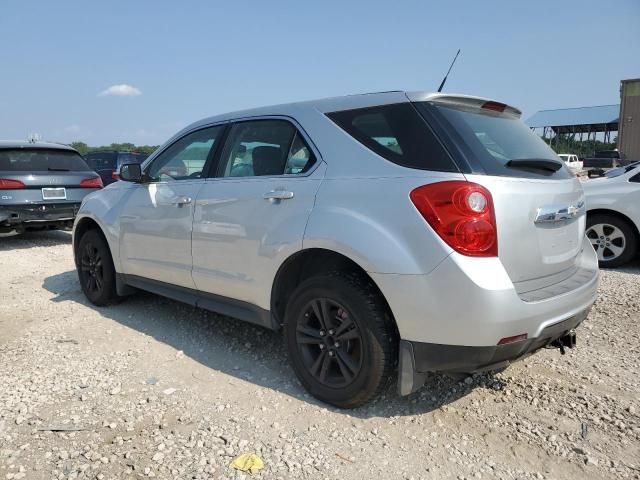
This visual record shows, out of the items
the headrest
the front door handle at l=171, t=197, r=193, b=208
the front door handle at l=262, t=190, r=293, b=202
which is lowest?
the front door handle at l=171, t=197, r=193, b=208

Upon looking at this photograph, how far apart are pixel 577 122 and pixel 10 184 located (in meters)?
58.1

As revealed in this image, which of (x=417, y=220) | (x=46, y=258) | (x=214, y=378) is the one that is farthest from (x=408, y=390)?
(x=46, y=258)

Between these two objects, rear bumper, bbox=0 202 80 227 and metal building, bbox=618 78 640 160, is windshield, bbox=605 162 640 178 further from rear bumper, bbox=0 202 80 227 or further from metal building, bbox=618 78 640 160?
metal building, bbox=618 78 640 160

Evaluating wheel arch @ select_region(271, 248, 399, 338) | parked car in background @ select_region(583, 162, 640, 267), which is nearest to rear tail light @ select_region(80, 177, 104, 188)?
wheel arch @ select_region(271, 248, 399, 338)

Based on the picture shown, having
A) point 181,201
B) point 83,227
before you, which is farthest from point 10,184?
point 181,201

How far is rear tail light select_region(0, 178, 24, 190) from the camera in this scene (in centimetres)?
778

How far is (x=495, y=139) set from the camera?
2.85 metres

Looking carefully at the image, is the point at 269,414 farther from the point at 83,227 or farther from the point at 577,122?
the point at 577,122

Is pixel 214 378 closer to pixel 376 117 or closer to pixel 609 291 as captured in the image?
pixel 376 117

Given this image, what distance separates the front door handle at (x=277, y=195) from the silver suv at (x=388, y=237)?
0.02 meters

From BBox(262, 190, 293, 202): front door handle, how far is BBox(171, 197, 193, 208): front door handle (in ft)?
2.79

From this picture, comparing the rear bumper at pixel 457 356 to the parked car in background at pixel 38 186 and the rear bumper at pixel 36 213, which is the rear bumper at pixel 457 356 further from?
the parked car in background at pixel 38 186

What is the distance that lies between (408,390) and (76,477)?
165 cm

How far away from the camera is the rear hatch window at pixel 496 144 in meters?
2.61
